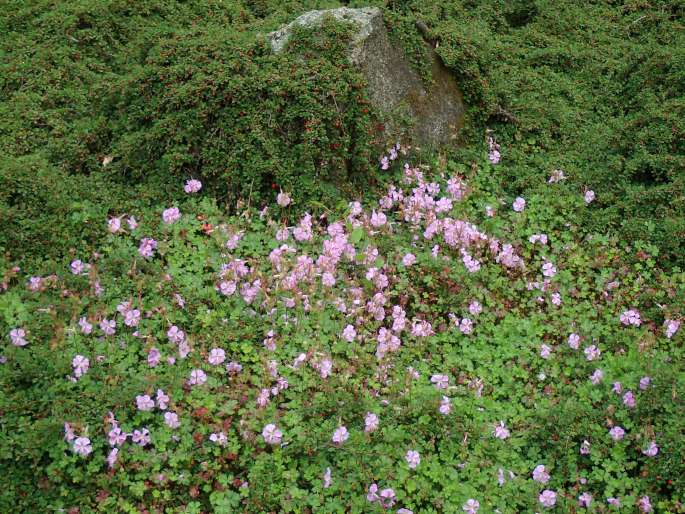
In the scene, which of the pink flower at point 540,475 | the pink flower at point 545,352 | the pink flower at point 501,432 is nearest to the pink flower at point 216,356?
the pink flower at point 501,432

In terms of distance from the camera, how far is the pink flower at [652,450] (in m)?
3.76

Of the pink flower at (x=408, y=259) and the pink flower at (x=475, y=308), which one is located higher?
the pink flower at (x=408, y=259)

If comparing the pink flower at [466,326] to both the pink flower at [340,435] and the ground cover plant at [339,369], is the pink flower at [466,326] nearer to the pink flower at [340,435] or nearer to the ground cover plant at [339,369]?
the ground cover plant at [339,369]

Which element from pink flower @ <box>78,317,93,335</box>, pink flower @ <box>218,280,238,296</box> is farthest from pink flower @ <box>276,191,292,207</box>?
pink flower @ <box>78,317,93,335</box>

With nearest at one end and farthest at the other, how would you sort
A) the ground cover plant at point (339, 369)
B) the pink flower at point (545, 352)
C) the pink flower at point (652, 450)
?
the ground cover plant at point (339, 369)
the pink flower at point (652, 450)
the pink flower at point (545, 352)

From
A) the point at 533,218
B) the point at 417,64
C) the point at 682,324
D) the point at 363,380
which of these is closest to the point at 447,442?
the point at 363,380

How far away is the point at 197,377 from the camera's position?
12.9 feet

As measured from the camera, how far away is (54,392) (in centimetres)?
375

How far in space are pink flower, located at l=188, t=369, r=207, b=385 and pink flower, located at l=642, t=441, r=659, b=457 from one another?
7.99ft

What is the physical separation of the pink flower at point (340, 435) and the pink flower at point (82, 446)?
1242 mm

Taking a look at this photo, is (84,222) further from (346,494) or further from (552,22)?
(552,22)

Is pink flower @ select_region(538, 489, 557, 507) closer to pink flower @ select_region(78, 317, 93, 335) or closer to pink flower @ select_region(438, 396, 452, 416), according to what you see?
pink flower @ select_region(438, 396, 452, 416)

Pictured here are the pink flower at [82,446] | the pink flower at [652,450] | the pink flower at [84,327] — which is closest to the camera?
the pink flower at [82,446]

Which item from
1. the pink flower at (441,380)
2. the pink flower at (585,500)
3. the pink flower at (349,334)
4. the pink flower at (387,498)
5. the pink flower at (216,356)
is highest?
the pink flower at (216,356)
